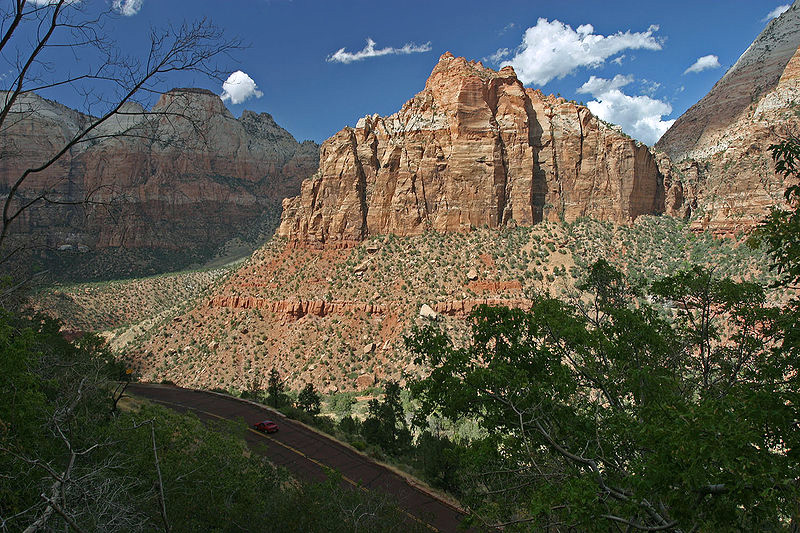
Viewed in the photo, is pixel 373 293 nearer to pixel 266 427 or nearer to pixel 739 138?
pixel 266 427

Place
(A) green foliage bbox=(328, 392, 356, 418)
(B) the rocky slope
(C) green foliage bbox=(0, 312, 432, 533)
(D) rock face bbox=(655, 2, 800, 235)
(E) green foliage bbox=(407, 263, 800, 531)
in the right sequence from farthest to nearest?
(D) rock face bbox=(655, 2, 800, 235)
(B) the rocky slope
(A) green foliage bbox=(328, 392, 356, 418)
(C) green foliage bbox=(0, 312, 432, 533)
(E) green foliage bbox=(407, 263, 800, 531)

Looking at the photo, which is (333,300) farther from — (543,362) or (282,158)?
(282,158)

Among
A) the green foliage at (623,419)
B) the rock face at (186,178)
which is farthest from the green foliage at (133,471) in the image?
the rock face at (186,178)

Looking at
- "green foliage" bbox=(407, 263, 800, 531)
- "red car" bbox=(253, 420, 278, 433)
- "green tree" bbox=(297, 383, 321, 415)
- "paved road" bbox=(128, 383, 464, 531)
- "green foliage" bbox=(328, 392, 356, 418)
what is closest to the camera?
"green foliage" bbox=(407, 263, 800, 531)

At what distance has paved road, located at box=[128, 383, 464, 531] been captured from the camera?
46.6 feet

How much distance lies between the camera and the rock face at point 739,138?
43.5 meters

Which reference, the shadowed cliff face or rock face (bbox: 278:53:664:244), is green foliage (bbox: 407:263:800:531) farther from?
the shadowed cliff face

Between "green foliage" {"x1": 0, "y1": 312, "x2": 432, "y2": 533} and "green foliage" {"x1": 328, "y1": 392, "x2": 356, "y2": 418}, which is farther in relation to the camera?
"green foliage" {"x1": 328, "y1": 392, "x2": 356, "y2": 418}

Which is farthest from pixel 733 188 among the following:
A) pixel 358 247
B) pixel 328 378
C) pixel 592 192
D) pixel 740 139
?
pixel 328 378

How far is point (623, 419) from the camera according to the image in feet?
20.0

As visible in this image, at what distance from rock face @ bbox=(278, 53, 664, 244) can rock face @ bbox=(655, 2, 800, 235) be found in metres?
5.90

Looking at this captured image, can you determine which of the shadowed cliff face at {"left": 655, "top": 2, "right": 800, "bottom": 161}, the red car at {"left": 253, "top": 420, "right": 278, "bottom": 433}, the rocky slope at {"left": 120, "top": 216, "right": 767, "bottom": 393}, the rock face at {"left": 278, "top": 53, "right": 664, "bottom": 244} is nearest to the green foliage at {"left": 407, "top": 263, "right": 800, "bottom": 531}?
the red car at {"left": 253, "top": 420, "right": 278, "bottom": 433}

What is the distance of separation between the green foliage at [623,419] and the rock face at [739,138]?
3453cm

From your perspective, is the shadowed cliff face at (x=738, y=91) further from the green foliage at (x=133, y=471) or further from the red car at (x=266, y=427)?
the green foliage at (x=133, y=471)
